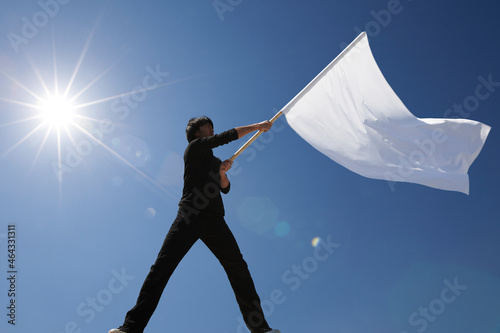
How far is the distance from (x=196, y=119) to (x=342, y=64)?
2721 mm

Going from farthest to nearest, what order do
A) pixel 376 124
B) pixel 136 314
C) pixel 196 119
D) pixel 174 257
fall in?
pixel 376 124 → pixel 196 119 → pixel 174 257 → pixel 136 314

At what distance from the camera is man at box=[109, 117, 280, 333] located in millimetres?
4289

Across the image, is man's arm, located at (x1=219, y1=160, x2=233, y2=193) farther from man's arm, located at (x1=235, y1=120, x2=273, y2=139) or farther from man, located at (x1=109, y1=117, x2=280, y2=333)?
man's arm, located at (x1=235, y1=120, x2=273, y2=139)

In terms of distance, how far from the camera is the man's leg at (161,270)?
4.12 meters

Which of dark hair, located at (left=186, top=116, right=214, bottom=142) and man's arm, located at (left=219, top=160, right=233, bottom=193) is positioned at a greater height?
dark hair, located at (left=186, top=116, right=214, bottom=142)

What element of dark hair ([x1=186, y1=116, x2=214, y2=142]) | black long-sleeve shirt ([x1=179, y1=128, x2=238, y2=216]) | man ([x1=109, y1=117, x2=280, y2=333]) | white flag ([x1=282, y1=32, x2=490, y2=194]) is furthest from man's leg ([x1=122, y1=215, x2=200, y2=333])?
white flag ([x1=282, y1=32, x2=490, y2=194])

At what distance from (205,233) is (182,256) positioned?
42 centimetres

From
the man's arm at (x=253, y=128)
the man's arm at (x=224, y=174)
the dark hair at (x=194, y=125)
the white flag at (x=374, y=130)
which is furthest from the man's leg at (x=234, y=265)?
the white flag at (x=374, y=130)

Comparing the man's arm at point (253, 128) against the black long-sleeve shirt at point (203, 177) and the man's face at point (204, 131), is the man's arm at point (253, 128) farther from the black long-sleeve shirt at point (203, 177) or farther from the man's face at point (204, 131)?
the man's face at point (204, 131)

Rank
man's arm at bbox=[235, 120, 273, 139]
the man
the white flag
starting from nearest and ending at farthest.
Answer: the man
man's arm at bbox=[235, 120, 273, 139]
the white flag

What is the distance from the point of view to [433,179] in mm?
5055

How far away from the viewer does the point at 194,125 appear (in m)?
5.21

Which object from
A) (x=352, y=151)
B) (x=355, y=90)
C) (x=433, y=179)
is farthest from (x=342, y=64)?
(x=433, y=179)

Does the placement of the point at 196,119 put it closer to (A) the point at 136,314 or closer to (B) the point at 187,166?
(B) the point at 187,166
